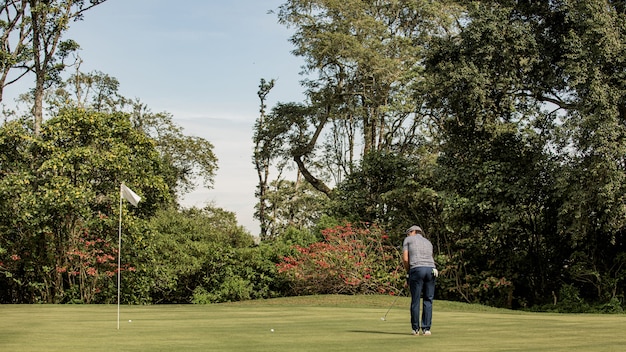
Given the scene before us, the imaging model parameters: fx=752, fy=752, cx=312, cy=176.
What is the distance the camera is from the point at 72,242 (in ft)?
79.4

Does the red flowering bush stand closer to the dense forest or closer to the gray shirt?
the dense forest

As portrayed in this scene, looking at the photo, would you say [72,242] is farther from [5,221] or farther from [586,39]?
[586,39]

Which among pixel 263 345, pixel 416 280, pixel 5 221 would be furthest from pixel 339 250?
pixel 263 345

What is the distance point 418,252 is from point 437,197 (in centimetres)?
1484

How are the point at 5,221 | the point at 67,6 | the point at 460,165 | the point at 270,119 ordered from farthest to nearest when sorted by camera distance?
the point at 270,119, the point at 67,6, the point at 460,165, the point at 5,221

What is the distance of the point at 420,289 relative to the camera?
37.0ft

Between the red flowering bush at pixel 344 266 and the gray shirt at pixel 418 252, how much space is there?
519 inches

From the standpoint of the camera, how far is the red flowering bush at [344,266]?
24.7 meters

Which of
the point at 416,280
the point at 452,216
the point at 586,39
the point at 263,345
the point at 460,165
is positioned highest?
the point at 586,39

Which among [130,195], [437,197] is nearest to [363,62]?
[437,197]

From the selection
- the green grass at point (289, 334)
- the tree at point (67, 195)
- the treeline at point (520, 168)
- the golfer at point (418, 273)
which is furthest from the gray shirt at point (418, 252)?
the tree at point (67, 195)

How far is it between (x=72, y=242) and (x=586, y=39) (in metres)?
17.0

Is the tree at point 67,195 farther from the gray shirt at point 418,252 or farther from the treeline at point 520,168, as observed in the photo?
the gray shirt at point 418,252

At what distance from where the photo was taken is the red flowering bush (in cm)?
2469
